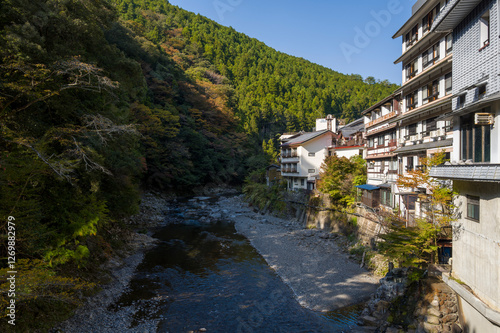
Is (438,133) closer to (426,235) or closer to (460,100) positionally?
(460,100)

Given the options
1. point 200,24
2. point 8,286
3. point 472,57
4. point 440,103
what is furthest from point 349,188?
point 200,24

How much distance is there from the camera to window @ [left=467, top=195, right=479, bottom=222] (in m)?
8.66

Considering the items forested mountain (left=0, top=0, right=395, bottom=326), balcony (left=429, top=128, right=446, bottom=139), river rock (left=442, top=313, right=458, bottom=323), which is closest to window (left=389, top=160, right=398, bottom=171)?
balcony (left=429, top=128, right=446, bottom=139)

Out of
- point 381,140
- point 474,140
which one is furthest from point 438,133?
point 381,140

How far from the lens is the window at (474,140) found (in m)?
8.40

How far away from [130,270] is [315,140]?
27.1 metres

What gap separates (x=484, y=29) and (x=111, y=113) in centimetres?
1657

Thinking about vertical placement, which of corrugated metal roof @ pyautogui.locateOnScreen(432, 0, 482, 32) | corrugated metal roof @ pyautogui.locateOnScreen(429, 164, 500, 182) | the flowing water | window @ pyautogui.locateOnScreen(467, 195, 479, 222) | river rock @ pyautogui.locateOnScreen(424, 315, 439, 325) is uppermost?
corrugated metal roof @ pyautogui.locateOnScreen(432, 0, 482, 32)

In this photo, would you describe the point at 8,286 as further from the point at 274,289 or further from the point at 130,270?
the point at 274,289

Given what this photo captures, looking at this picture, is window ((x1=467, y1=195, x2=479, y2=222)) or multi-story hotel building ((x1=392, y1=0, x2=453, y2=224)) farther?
multi-story hotel building ((x1=392, y1=0, x2=453, y2=224))

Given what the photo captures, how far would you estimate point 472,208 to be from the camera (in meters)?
8.96

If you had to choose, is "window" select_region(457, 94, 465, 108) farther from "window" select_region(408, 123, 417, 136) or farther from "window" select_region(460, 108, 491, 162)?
"window" select_region(408, 123, 417, 136)

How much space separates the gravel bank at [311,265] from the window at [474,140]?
8320 mm

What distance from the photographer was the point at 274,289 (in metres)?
14.4
